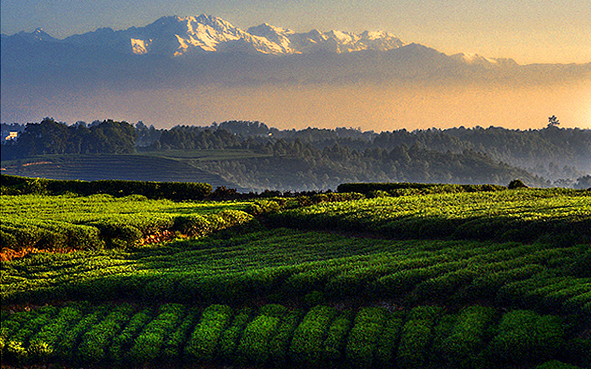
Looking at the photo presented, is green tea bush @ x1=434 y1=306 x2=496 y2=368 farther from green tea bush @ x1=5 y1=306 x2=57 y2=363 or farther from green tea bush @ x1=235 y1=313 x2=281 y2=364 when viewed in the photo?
green tea bush @ x1=5 y1=306 x2=57 y2=363

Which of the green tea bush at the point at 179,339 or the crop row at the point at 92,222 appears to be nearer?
the green tea bush at the point at 179,339

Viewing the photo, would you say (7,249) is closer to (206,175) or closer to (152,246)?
(152,246)

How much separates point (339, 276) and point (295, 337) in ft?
6.64

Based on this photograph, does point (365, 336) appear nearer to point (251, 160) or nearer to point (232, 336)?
point (232, 336)

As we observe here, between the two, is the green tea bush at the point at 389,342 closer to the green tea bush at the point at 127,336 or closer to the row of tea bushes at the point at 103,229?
the green tea bush at the point at 127,336

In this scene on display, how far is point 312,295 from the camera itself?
10914mm

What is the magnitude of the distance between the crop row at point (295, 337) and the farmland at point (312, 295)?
26 millimetres

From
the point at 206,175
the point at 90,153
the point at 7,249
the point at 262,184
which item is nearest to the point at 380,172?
the point at 262,184

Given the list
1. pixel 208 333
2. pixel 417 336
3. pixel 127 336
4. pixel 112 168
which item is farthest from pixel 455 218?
pixel 112 168

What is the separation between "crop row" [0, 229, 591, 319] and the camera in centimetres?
1005

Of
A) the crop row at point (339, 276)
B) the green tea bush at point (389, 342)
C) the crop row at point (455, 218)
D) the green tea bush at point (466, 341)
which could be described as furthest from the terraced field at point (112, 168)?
the green tea bush at point (466, 341)

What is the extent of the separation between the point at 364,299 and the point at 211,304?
331cm

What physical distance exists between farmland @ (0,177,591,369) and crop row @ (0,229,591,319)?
0.04m

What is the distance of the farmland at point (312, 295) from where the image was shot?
29.1 feet
